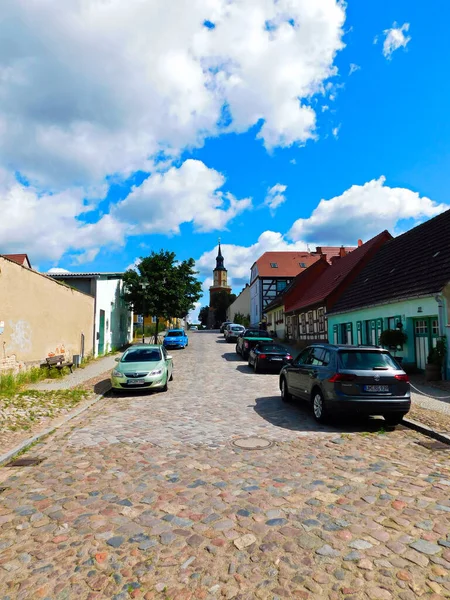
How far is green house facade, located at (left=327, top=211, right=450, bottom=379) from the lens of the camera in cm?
1520

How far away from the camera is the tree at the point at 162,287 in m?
31.7

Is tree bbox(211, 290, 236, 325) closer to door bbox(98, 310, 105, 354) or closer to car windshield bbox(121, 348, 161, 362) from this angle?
door bbox(98, 310, 105, 354)

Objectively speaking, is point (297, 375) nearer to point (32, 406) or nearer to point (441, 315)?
point (32, 406)

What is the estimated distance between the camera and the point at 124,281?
105 feet

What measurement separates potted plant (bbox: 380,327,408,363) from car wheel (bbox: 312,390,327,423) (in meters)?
9.01

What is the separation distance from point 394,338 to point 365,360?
9.39 metres

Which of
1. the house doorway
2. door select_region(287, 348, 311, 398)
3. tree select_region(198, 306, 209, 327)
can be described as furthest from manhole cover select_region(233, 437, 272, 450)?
tree select_region(198, 306, 209, 327)

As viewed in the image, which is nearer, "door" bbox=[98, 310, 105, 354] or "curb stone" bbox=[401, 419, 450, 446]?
"curb stone" bbox=[401, 419, 450, 446]

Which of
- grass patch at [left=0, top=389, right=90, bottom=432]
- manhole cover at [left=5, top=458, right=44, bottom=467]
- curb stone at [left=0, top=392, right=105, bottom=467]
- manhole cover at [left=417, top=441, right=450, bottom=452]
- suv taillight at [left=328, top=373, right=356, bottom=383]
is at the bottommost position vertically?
manhole cover at [left=417, top=441, right=450, bottom=452]

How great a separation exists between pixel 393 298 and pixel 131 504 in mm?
15661

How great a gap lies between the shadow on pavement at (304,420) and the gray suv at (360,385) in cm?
27

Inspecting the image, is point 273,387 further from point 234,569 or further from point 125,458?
point 234,569

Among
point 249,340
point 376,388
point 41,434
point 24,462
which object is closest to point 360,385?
point 376,388

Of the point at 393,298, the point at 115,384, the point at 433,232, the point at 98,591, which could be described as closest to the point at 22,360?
the point at 115,384
